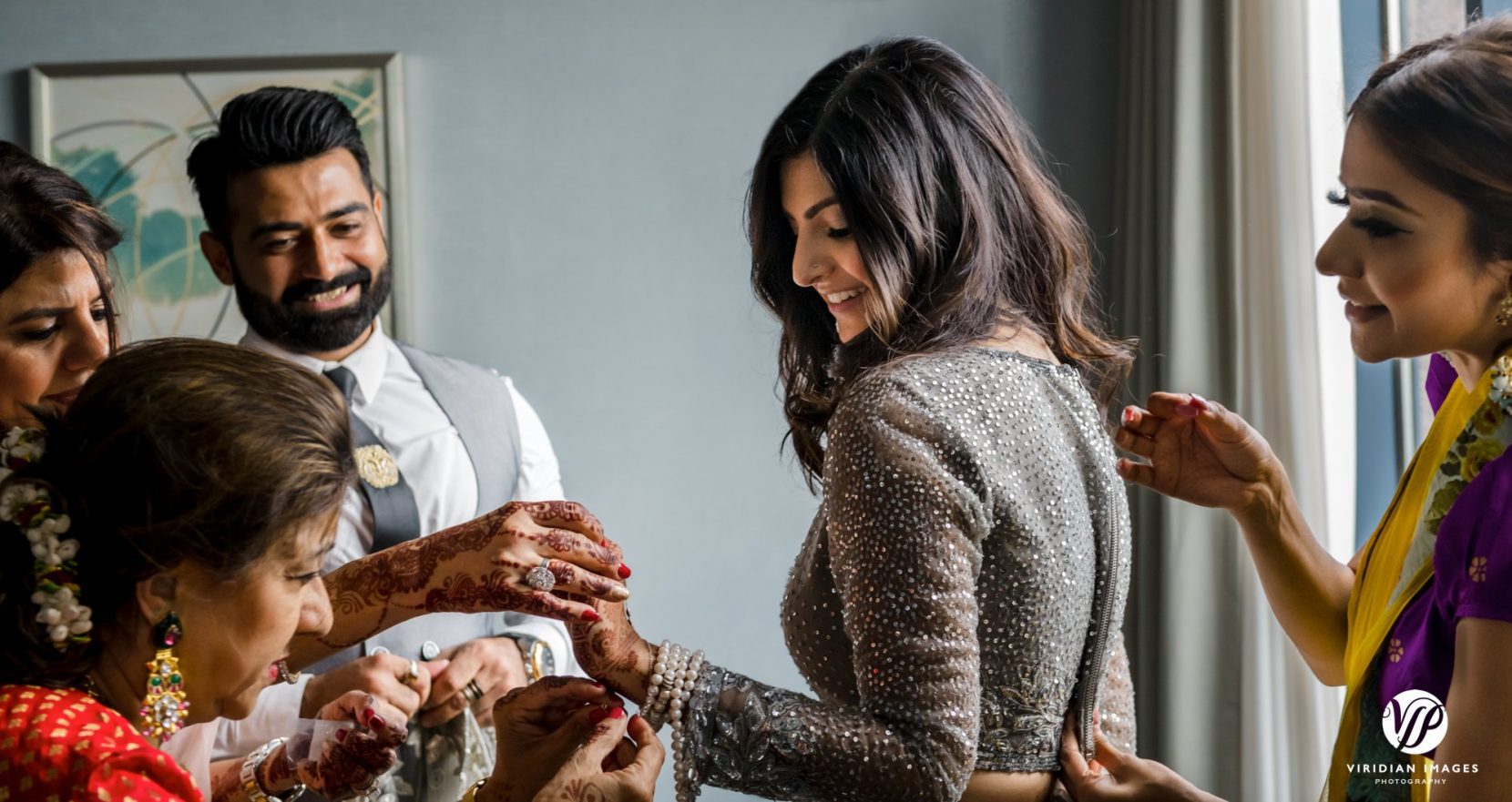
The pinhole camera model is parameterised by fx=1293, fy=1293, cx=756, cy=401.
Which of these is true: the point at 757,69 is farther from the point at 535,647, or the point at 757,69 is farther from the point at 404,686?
the point at 404,686

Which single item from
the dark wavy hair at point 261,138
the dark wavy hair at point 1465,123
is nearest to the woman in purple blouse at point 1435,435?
the dark wavy hair at point 1465,123

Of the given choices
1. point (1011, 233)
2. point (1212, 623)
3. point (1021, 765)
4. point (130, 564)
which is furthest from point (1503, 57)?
point (1212, 623)

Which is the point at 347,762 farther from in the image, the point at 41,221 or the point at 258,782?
A: the point at 41,221

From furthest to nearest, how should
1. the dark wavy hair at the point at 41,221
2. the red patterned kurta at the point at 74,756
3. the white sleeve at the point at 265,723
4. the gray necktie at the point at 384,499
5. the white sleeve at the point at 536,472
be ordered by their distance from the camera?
the white sleeve at the point at 536,472
the gray necktie at the point at 384,499
the white sleeve at the point at 265,723
the dark wavy hair at the point at 41,221
the red patterned kurta at the point at 74,756

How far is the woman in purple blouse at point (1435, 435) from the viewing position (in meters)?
1.07

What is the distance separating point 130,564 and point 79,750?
151 mm

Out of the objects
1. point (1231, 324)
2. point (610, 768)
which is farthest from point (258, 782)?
point (1231, 324)

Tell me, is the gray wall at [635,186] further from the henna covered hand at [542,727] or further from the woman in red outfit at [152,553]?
the woman in red outfit at [152,553]

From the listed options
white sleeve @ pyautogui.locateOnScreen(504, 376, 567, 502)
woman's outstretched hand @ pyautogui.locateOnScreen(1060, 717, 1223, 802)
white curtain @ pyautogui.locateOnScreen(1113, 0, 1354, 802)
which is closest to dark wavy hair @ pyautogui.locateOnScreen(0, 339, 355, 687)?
woman's outstretched hand @ pyautogui.locateOnScreen(1060, 717, 1223, 802)

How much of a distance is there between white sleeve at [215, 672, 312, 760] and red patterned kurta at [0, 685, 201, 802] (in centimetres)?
100

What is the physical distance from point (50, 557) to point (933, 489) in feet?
2.46

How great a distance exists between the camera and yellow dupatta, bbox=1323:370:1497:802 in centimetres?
124

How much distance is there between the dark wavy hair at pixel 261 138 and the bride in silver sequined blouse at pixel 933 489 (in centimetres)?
115

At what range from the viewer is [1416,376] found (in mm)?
A: 2475
